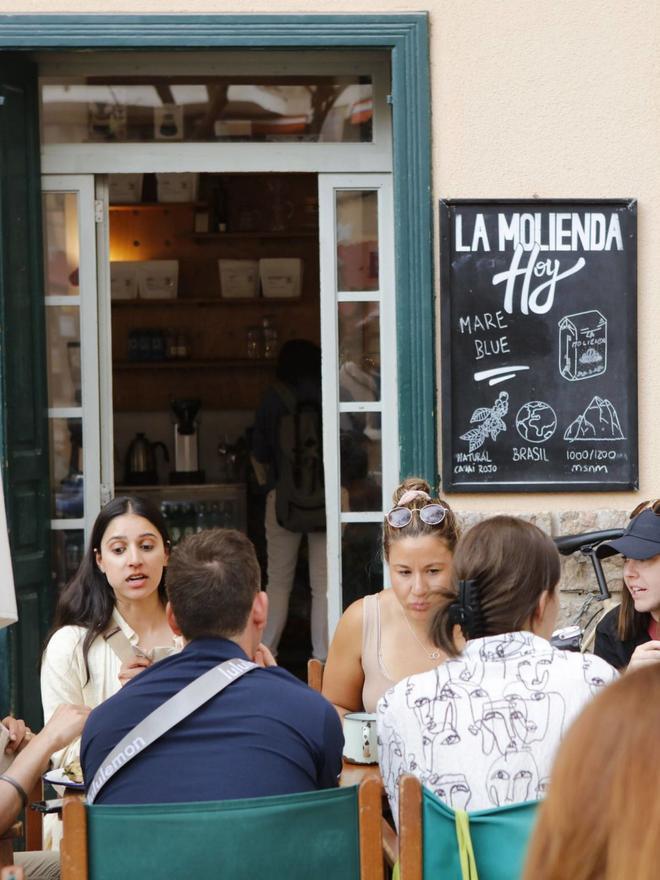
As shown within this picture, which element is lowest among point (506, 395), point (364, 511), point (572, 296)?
point (364, 511)

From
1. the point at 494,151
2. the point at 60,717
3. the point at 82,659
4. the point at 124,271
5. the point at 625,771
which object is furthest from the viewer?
the point at 124,271

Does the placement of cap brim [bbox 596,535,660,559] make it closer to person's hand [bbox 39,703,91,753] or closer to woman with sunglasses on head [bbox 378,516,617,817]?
woman with sunglasses on head [bbox 378,516,617,817]

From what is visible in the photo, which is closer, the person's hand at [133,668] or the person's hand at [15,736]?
the person's hand at [15,736]

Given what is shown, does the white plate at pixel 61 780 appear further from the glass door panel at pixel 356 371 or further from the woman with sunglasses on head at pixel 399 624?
the glass door panel at pixel 356 371

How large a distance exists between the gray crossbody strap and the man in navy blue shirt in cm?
1

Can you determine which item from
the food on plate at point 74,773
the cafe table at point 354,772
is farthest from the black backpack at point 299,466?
the food on plate at point 74,773

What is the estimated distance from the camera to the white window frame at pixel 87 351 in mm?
4953

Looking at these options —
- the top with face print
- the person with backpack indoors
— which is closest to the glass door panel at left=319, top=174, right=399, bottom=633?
the person with backpack indoors

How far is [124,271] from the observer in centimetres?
810

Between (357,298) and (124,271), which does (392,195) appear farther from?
(124,271)

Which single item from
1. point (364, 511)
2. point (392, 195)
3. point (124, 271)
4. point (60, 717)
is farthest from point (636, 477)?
point (124, 271)

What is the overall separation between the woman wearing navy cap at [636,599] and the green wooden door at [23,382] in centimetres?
210

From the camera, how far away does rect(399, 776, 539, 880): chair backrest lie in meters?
2.29

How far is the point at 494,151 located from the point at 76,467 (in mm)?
1949
